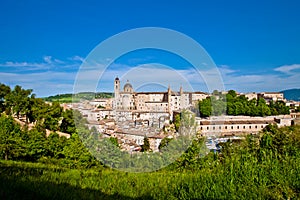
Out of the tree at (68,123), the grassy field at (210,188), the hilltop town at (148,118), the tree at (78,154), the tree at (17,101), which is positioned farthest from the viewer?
the tree at (68,123)

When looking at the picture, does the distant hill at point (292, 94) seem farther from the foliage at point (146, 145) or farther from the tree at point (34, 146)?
the tree at point (34, 146)

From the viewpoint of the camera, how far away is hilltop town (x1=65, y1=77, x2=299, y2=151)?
57.9ft

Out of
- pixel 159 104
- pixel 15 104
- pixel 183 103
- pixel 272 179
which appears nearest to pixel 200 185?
pixel 272 179

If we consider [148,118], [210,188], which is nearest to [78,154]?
[210,188]

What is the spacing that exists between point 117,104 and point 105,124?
4.38 m

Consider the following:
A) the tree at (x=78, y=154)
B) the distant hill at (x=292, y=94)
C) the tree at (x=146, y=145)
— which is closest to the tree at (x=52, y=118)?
the tree at (x=146, y=145)

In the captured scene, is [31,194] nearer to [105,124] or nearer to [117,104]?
[105,124]

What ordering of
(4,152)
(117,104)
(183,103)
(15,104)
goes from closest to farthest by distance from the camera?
(4,152)
(117,104)
(15,104)
(183,103)

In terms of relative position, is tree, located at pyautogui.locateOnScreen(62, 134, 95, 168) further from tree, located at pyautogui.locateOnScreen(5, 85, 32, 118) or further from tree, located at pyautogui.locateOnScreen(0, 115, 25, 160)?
tree, located at pyautogui.locateOnScreen(5, 85, 32, 118)

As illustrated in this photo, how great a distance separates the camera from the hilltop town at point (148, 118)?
17.7 meters

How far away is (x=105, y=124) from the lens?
17766 mm

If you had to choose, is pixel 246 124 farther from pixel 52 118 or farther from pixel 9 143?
pixel 9 143

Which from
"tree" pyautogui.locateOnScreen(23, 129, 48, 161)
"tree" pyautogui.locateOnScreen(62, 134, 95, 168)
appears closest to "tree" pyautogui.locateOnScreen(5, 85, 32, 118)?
"tree" pyautogui.locateOnScreen(23, 129, 48, 161)

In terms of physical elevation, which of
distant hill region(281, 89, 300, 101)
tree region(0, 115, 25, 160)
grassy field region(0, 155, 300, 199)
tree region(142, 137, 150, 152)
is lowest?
tree region(142, 137, 150, 152)
